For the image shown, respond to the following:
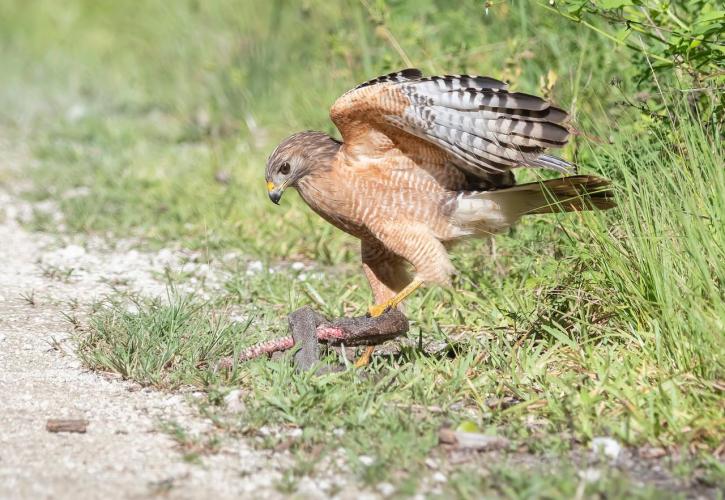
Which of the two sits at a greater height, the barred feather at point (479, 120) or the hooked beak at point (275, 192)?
the barred feather at point (479, 120)

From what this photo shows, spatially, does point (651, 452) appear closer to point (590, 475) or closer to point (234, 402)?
point (590, 475)

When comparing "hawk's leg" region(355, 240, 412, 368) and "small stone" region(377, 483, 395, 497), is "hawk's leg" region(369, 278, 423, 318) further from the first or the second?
"small stone" region(377, 483, 395, 497)

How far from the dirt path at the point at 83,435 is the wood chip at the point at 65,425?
3cm

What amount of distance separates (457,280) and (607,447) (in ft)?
6.69

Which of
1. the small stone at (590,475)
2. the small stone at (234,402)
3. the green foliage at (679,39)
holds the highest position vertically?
the green foliage at (679,39)

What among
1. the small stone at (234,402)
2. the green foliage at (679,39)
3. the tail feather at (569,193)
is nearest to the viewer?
the small stone at (234,402)

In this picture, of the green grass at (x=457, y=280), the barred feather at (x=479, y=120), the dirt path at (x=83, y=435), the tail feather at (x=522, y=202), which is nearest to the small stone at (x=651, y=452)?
the green grass at (x=457, y=280)

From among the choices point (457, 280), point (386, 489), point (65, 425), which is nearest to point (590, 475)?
point (386, 489)

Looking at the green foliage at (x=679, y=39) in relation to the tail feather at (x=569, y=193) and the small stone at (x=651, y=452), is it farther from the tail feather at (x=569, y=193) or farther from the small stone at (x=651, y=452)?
the small stone at (x=651, y=452)

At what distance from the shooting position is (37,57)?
11625mm

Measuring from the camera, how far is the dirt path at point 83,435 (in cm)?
350

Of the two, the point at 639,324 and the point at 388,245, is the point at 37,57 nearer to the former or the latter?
the point at 388,245

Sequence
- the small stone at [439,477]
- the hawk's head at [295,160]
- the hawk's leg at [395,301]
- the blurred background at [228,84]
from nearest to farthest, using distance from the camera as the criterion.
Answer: the small stone at [439,477] → the hawk's leg at [395,301] → the hawk's head at [295,160] → the blurred background at [228,84]

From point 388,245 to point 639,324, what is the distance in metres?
1.24
